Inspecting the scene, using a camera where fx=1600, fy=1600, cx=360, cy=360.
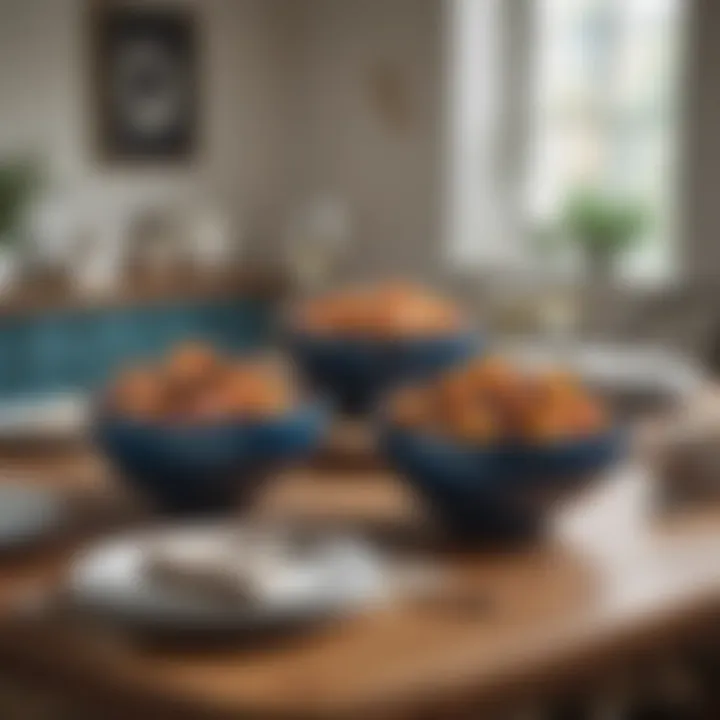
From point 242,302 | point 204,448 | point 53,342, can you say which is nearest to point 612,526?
point 204,448

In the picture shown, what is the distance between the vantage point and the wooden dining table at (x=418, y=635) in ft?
3.97

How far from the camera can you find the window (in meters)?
4.45

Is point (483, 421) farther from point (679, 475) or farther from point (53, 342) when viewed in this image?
point (53, 342)

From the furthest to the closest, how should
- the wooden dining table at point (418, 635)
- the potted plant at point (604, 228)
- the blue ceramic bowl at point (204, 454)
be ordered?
the potted plant at point (604, 228) < the blue ceramic bowl at point (204, 454) < the wooden dining table at point (418, 635)

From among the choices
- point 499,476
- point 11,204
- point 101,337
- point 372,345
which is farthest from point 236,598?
point 101,337

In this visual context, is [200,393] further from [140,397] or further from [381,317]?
[381,317]

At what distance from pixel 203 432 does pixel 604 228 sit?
283 centimetres

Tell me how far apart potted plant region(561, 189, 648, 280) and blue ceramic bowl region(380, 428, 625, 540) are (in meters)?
2.78

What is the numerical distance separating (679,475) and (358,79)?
10.2 feet

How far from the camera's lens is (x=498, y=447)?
1624mm

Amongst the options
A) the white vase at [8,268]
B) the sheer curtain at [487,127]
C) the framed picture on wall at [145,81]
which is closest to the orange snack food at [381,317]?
the white vase at [8,268]

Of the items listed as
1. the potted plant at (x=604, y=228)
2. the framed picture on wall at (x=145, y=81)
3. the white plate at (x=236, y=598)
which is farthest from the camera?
the framed picture on wall at (x=145, y=81)

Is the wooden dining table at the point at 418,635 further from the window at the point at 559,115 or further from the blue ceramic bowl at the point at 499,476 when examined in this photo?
the window at the point at 559,115

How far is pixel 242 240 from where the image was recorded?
5.09m
